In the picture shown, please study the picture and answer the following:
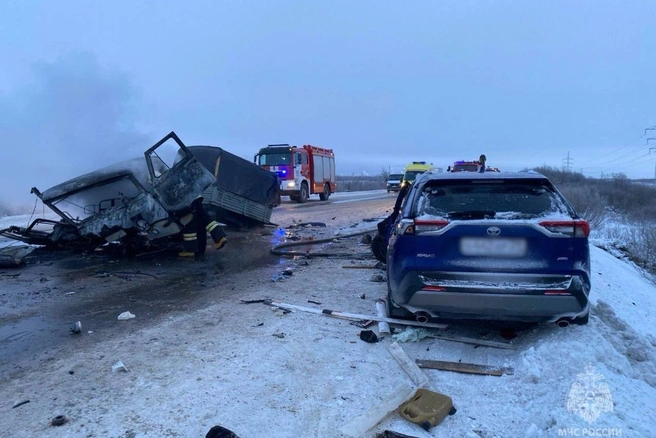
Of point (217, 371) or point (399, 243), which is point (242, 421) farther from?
point (399, 243)

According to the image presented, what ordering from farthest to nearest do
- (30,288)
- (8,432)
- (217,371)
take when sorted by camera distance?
(30,288)
(217,371)
(8,432)

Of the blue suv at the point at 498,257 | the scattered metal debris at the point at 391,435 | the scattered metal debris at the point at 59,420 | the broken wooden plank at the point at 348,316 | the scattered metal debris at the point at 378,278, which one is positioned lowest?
the scattered metal debris at the point at 378,278

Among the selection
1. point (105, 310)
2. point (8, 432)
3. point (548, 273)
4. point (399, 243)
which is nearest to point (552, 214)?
point (548, 273)

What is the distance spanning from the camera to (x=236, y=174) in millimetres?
11953

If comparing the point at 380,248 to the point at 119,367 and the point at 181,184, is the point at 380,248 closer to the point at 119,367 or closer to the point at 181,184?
the point at 181,184

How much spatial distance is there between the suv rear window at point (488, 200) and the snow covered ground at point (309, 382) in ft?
3.89

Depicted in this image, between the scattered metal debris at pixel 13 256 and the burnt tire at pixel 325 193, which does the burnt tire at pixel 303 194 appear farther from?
the scattered metal debris at pixel 13 256

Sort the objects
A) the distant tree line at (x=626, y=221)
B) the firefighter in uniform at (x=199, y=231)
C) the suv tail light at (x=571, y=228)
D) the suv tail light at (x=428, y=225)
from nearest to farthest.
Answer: the suv tail light at (x=571, y=228) → the suv tail light at (x=428, y=225) → the firefighter in uniform at (x=199, y=231) → the distant tree line at (x=626, y=221)

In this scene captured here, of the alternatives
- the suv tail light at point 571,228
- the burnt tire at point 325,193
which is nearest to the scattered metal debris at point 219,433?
the suv tail light at point 571,228

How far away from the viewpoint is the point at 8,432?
2.84 m

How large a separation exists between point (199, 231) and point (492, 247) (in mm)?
6312

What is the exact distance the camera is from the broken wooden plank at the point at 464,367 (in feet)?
12.4

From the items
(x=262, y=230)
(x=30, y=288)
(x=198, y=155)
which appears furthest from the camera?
(x=262, y=230)

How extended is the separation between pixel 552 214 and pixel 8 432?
434cm
